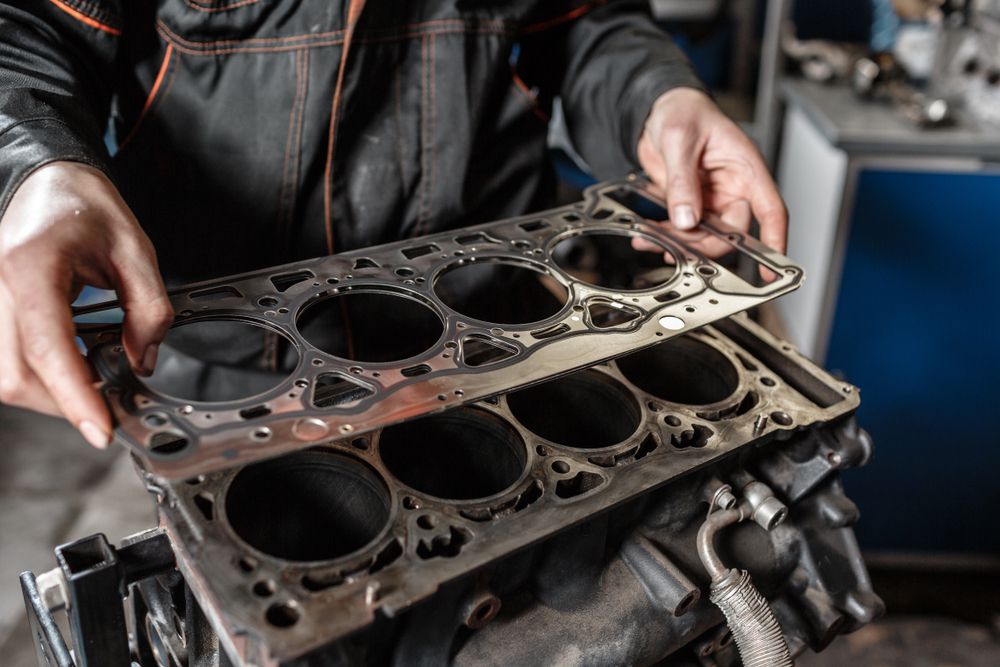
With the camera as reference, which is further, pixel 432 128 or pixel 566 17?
pixel 566 17

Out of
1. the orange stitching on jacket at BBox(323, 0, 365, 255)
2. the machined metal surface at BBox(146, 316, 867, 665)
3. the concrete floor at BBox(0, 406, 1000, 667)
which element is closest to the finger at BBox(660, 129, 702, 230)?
the machined metal surface at BBox(146, 316, 867, 665)

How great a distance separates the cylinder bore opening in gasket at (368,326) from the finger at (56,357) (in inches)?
27.4

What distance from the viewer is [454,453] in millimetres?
1242

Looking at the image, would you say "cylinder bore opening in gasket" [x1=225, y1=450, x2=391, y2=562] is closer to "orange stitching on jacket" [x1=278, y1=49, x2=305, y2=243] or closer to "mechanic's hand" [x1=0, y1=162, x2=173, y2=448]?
"mechanic's hand" [x1=0, y1=162, x2=173, y2=448]

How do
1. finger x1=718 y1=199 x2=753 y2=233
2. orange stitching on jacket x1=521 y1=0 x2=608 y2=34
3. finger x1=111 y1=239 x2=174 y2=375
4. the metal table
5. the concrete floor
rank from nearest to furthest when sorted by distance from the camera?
finger x1=111 y1=239 x2=174 y2=375 → finger x1=718 y1=199 x2=753 y2=233 → orange stitching on jacket x1=521 y1=0 x2=608 y2=34 → the metal table → the concrete floor

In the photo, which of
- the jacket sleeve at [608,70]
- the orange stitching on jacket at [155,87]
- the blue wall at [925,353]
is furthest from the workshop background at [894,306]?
the orange stitching on jacket at [155,87]

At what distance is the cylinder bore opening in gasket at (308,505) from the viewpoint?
1.07 meters

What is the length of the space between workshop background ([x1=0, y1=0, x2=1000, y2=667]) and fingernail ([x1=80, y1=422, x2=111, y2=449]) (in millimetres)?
2241

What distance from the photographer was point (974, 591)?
3.07 meters

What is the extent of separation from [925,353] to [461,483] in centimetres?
214

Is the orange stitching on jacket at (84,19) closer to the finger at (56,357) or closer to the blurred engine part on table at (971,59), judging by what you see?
the finger at (56,357)

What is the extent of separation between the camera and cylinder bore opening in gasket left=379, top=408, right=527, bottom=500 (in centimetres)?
119

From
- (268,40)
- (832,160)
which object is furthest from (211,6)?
(832,160)

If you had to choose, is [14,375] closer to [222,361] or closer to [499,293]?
[222,361]
